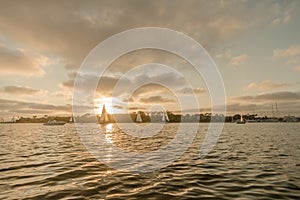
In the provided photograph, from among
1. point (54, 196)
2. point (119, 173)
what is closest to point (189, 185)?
point (119, 173)

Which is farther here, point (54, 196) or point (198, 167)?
point (198, 167)

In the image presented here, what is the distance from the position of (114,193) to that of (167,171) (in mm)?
6148

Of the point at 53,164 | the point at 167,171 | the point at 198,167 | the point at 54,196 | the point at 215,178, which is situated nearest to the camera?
the point at 54,196

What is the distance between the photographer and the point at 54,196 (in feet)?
34.8

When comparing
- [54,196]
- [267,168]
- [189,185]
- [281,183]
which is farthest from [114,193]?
[267,168]

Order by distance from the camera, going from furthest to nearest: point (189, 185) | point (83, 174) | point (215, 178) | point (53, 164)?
point (53, 164) < point (83, 174) < point (215, 178) < point (189, 185)

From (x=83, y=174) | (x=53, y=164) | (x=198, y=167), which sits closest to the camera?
(x=83, y=174)

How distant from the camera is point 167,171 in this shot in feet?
53.9

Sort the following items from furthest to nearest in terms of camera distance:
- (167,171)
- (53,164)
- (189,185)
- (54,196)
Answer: (53,164)
(167,171)
(189,185)
(54,196)

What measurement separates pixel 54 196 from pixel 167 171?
821cm

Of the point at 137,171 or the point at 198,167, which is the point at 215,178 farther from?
the point at 137,171

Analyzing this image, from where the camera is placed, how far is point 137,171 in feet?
53.3

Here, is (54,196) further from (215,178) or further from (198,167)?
(198,167)

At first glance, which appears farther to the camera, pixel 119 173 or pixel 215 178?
pixel 119 173
